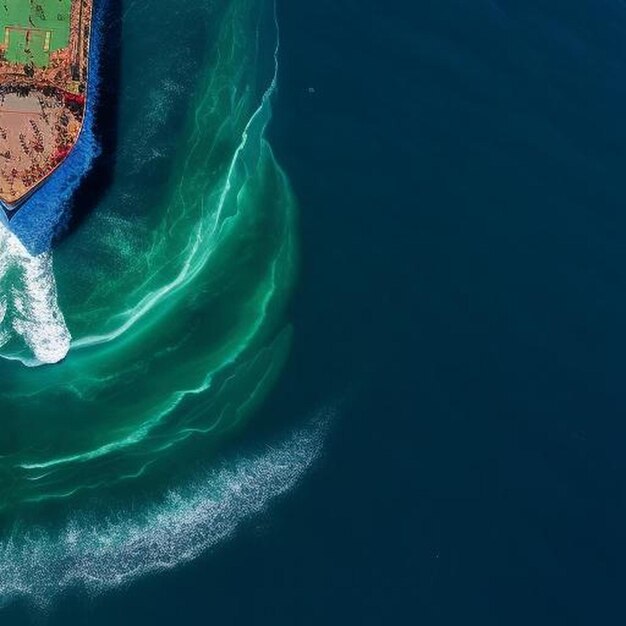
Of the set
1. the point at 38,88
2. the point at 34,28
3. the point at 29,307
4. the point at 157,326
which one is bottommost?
the point at 29,307

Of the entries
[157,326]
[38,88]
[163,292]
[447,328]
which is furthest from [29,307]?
[447,328]

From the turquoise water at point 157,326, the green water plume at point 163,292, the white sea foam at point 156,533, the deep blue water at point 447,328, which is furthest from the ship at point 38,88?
the white sea foam at point 156,533

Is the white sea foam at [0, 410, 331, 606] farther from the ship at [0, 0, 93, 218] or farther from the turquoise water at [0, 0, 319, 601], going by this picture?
the ship at [0, 0, 93, 218]

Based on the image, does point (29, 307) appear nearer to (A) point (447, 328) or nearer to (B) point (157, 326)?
(B) point (157, 326)

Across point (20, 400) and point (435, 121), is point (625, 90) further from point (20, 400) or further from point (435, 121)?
point (20, 400)

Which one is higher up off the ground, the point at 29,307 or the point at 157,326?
the point at 157,326

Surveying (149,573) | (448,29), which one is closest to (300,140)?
(448,29)

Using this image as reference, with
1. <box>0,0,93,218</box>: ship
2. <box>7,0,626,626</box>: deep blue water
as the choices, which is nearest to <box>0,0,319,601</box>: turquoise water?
<box>0,0,93,218</box>: ship

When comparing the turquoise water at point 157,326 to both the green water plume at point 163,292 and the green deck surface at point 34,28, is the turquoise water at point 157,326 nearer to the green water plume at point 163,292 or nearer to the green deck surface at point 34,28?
the green water plume at point 163,292
